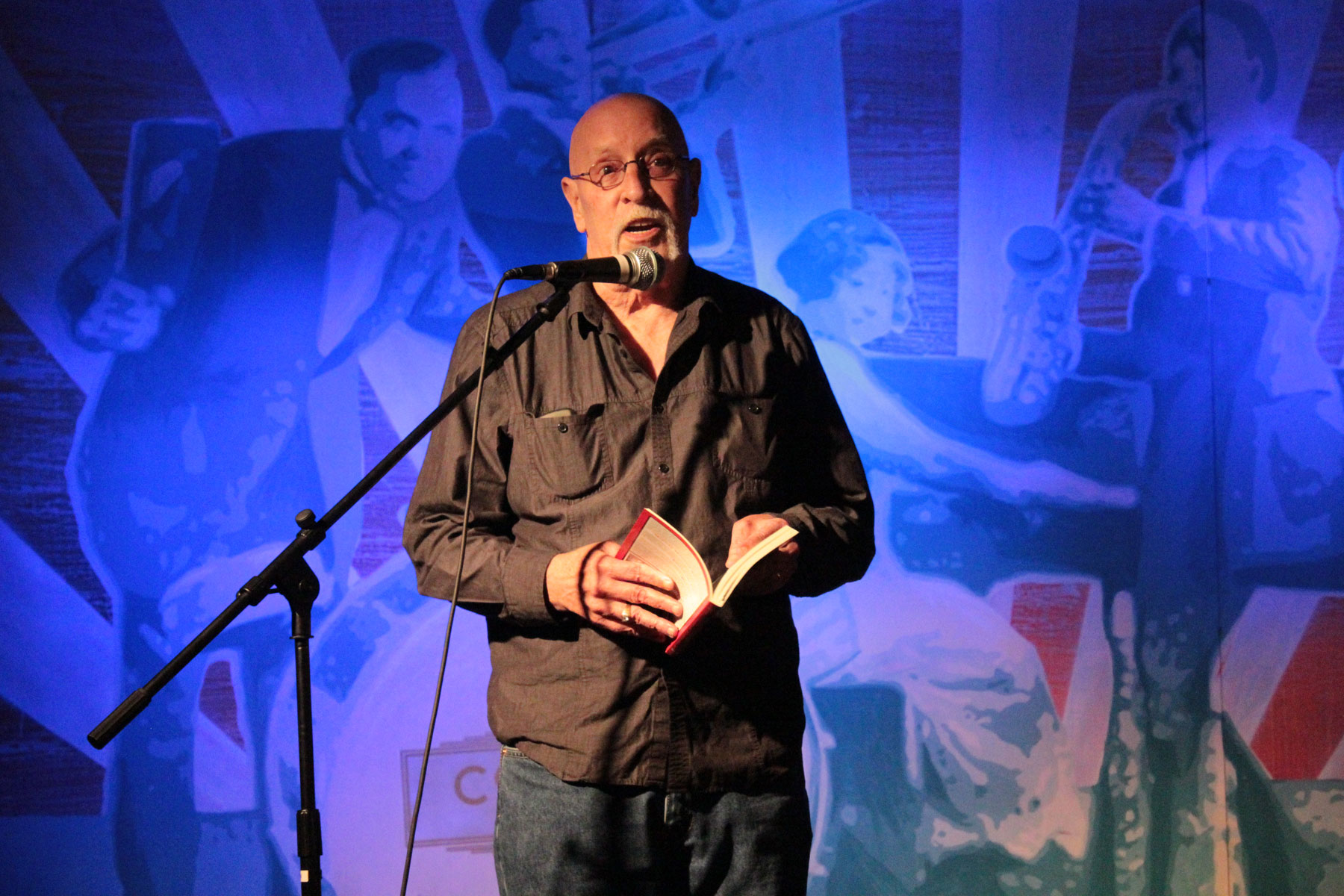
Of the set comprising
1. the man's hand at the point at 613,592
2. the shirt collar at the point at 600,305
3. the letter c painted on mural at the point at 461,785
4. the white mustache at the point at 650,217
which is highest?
the white mustache at the point at 650,217

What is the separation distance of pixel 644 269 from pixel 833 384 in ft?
4.70

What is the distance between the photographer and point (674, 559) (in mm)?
1422

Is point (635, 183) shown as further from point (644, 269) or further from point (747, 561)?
point (747, 561)

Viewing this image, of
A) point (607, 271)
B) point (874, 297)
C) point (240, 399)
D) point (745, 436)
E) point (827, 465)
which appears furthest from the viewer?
point (874, 297)

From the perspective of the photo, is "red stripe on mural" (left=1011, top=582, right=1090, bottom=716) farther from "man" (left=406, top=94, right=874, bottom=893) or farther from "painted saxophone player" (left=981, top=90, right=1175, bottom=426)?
"man" (left=406, top=94, right=874, bottom=893)

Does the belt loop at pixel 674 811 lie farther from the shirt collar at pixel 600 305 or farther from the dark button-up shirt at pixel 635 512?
the shirt collar at pixel 600 305

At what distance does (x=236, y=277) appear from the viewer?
2.82 m

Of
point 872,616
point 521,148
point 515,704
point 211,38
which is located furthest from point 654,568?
point 211,38

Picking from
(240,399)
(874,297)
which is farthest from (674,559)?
(240,399)

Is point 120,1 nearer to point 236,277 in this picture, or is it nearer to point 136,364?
point 236,277

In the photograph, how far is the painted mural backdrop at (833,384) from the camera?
2773 millimetres

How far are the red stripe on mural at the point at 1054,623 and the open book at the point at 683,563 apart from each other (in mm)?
1658

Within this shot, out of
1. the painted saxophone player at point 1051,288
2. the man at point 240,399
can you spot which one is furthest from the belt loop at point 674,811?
the painted saxophone player at point 1051,288

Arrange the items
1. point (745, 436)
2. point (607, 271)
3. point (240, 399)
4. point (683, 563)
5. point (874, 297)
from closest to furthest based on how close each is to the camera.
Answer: point (683, 563)
point (607, 271)
point (745, 436)
point (240, 399)
point (874, 297)
